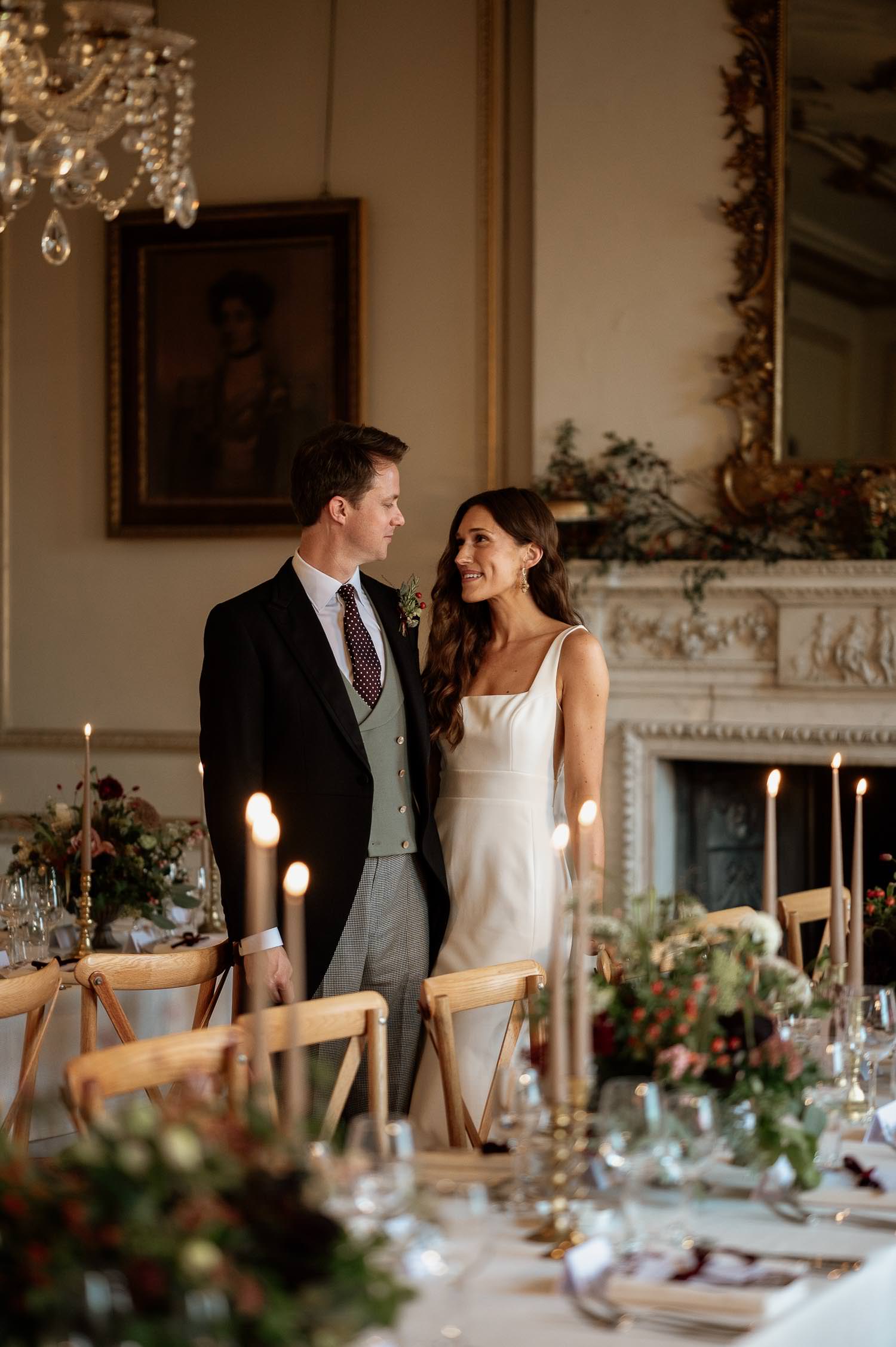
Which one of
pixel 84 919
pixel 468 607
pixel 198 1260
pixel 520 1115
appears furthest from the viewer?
pixel 84 919

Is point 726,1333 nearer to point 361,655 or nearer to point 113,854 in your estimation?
point 361,655

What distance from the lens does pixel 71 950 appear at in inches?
160

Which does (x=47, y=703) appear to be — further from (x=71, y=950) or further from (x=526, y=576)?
(x=526, y=576)

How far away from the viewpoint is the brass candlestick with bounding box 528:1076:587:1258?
1.90 m

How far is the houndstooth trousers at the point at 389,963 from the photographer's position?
124 inches

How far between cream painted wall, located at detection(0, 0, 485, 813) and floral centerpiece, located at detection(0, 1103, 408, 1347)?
5.19 m

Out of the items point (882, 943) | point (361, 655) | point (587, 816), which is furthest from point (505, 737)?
point (587, 816)

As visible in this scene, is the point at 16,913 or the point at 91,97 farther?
the point at 91,97

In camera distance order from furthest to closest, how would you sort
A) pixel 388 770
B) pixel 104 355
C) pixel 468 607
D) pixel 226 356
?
pixel 104 355
pixel 226 356
pixel 468 607
pixel 388 770

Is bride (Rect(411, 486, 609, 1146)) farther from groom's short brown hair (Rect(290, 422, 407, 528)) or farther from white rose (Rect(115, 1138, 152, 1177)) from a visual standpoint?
white rose (Rect(115, 1138, 152, 1177))

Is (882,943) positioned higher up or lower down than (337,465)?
lower down

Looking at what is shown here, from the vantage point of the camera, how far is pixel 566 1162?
1.95 metres

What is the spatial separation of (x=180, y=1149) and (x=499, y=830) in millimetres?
2220

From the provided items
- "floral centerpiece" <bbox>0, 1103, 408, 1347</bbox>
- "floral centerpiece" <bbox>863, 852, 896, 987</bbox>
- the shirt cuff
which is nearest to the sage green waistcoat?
the shirt cuff
